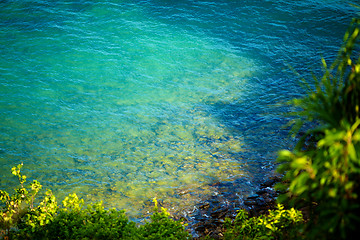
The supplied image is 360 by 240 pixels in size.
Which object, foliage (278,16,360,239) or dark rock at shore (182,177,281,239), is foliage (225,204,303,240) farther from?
foliage (278,16,360,239)

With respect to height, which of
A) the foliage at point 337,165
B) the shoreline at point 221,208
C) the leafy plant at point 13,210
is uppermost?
the foliage at point 337,165

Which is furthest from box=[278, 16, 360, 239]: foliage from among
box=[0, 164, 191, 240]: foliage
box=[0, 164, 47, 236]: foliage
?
box=[0, 164, 47, 236]: foliage

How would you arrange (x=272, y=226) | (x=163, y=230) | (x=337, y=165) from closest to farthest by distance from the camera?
(x=337, y=165) < (x=163, y=230) < (x=272, y=226)

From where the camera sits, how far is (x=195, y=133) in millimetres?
6820

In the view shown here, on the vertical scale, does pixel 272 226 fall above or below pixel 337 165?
below

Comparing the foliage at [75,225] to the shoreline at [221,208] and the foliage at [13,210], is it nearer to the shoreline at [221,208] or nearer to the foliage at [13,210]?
the foliage at [13,210]

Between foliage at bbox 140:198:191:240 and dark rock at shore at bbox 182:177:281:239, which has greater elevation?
foliage at bbox 140:198:191:240

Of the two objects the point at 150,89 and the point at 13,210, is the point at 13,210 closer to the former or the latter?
the point at 13,210

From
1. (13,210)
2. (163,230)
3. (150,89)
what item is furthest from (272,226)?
(150,89)

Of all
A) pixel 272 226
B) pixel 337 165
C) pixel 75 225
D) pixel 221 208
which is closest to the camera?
pixel 337 165

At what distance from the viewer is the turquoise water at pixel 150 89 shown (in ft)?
19.2

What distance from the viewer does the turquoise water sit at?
5863 millimetres

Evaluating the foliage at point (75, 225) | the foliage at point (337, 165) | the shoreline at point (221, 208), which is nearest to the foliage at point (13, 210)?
the foliage at point (75, 225)

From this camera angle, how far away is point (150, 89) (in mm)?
8430
